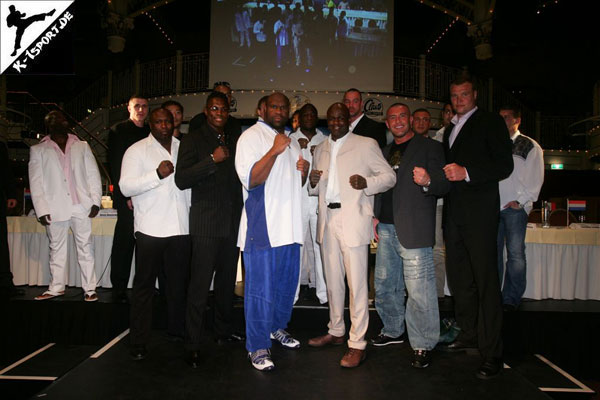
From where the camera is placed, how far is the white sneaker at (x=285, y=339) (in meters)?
3.04

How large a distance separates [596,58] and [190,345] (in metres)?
14.2

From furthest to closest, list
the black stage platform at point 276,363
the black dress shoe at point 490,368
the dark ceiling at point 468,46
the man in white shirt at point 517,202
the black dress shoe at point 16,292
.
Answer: the dark ceiling at point 468,46 → the black dress shoe at point 16,292 → the man in white shirt at point 517,202 → the black dress shoe at point 490,368 → the black stage platform at point 276,363

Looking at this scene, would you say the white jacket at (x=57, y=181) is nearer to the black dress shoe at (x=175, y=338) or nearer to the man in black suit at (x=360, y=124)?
the black dress shoe at (x=175, y=338)

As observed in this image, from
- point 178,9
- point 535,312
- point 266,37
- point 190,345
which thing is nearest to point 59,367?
point 190,345

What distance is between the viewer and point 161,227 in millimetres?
2852

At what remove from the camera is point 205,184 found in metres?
2.85

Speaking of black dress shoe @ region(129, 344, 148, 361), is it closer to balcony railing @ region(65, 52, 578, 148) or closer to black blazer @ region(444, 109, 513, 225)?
black blazer @ region(444, 109, 513, 225)

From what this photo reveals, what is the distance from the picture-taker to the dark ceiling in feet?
39.8

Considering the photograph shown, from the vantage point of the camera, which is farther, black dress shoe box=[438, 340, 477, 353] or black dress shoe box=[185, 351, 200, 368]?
black dress shoe box=[438, 340, 477, 353]

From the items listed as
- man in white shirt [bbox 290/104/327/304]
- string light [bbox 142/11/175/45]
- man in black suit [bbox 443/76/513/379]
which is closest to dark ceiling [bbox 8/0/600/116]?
string light [bbox 142/11/175/45]

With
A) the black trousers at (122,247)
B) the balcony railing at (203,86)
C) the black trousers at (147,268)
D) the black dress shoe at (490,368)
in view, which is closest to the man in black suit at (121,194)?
the black trousers at (122,247)

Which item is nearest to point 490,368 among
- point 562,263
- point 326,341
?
point 326,341

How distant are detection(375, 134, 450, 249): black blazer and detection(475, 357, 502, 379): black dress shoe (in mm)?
779

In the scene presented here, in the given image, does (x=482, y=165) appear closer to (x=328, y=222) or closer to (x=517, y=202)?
(x=328, y=222)
